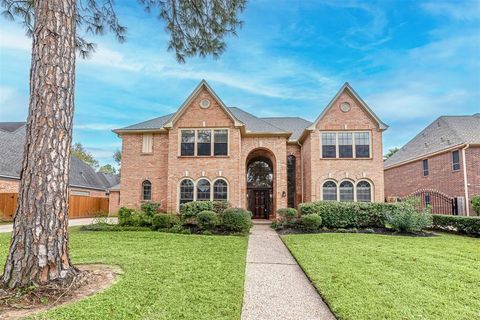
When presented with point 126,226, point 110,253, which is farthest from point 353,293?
point 126,226

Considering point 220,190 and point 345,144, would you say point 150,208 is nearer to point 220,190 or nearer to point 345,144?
point 220,190

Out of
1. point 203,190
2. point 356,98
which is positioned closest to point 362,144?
point 356,98

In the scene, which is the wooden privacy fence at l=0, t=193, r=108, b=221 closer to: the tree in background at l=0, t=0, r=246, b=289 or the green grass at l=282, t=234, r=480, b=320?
the tree in background at l=0, t=0, r=246, b=289

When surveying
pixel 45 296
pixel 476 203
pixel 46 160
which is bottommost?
pixel 45 296

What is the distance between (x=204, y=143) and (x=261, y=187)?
589 cm

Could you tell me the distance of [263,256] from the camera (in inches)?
308

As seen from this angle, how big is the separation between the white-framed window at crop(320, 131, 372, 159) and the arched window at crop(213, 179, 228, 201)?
611 cm

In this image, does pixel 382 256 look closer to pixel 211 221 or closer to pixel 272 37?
pixel 211 221

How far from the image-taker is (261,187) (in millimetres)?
19438

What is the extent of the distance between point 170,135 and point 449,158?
18.4m

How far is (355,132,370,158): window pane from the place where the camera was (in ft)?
53.0

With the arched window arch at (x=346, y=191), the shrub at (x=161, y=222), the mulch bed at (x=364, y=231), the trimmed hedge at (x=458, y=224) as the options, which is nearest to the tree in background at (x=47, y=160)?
the shrub at (x=161, y=222)

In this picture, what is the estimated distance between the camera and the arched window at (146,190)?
16714mm

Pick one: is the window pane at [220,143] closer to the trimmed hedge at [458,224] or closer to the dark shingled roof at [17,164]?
the trimmed hedge at [458,224]
